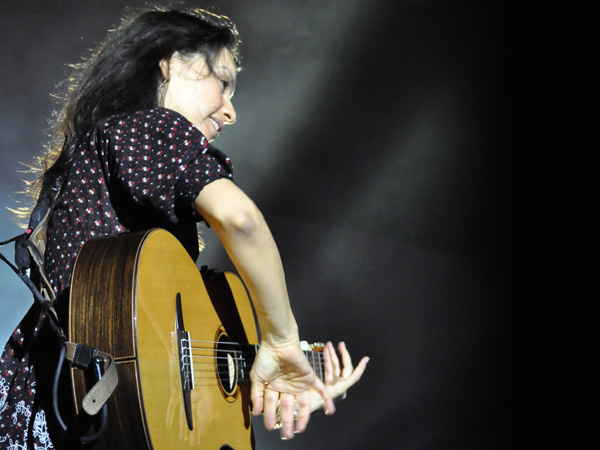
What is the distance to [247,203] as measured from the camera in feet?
3.27

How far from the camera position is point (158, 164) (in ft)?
3.44

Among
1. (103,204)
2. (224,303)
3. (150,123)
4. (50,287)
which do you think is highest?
(150,123)

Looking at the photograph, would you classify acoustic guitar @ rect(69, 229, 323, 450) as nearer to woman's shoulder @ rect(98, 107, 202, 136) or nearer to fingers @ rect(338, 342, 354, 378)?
woman's shoulder @ rect(98, 107, 202, 136)

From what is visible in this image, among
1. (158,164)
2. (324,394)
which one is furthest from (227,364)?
(158,164)

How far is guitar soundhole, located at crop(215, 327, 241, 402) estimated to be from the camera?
4.04 ft

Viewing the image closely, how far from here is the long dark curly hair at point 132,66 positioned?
51.1 inches

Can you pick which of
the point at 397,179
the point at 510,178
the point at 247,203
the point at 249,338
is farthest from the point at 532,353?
the point at 247,203

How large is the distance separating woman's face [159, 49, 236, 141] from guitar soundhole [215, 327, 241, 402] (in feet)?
1.50

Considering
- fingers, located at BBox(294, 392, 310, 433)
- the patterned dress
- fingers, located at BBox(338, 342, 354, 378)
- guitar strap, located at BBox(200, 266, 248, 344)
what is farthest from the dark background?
the patterned dress

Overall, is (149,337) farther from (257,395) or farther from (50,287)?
(257,395)

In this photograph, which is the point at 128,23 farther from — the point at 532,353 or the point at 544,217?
the point at 532,353

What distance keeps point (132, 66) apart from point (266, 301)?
60cm

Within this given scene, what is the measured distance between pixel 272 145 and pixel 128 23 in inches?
48.7

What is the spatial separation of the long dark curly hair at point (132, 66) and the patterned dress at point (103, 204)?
0.60 feet
